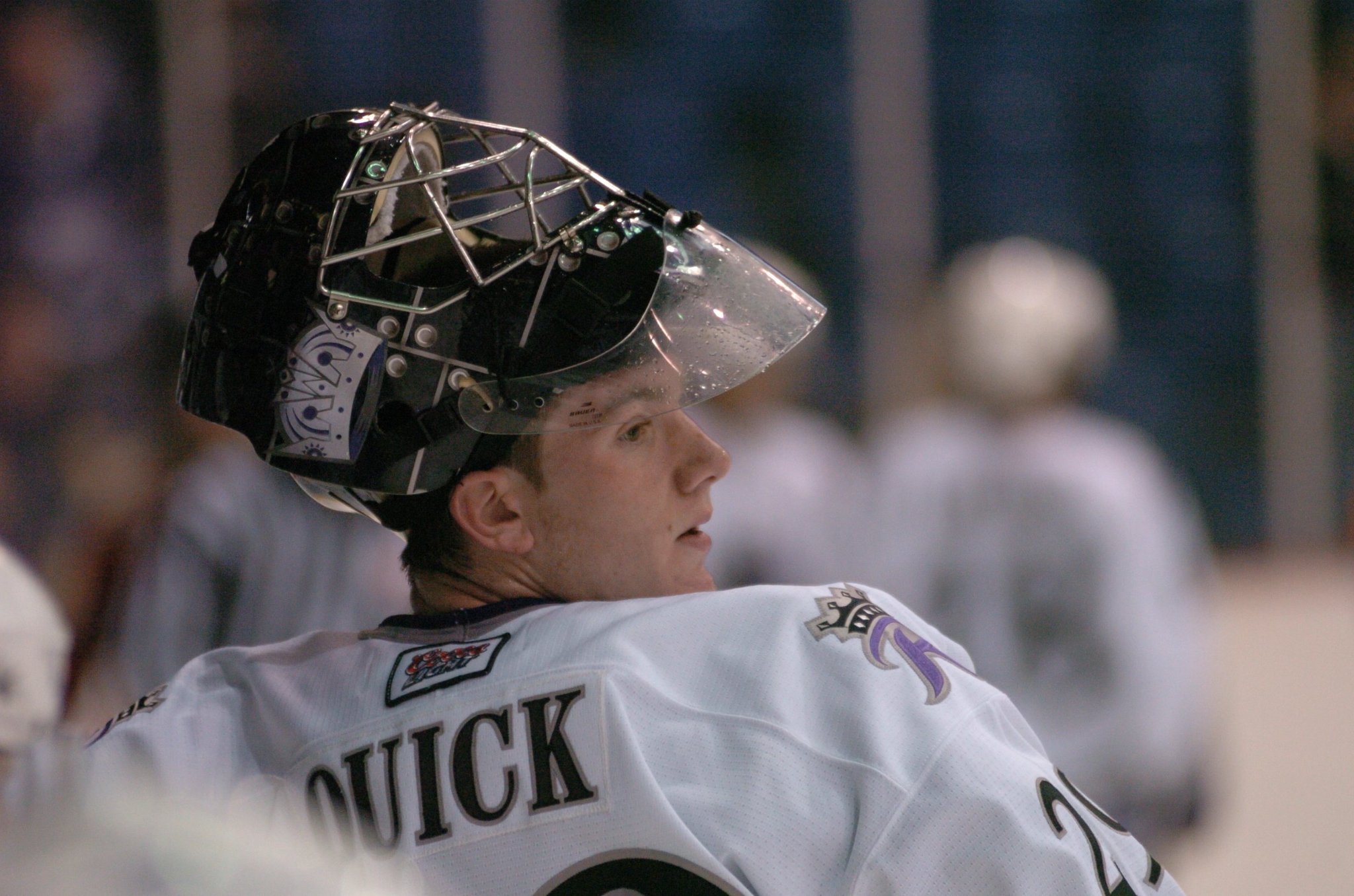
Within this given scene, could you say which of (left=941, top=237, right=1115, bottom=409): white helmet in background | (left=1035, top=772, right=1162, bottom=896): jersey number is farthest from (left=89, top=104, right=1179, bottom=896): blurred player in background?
(left=941, top=237, right=1115, bottom=409): white helmet in background

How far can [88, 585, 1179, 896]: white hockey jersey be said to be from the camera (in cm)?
139

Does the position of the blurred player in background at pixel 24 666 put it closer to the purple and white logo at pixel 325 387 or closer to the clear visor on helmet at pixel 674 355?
the purple and white logo at pixel 325 387

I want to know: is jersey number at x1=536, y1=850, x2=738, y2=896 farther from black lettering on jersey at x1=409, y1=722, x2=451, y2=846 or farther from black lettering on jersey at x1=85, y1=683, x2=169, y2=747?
black lettering on jersey at x1=85, y1=683, x2=169, y2=747

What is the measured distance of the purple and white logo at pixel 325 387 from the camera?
5.16 feet

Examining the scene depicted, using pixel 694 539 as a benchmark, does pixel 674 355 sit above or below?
above

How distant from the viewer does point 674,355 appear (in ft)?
5.25

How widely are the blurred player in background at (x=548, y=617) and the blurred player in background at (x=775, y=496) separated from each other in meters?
3.27

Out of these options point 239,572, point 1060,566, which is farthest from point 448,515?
point 1060,566

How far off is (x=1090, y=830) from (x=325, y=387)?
0.81 metres

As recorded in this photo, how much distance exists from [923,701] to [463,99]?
6.92 meters

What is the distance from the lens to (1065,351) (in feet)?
14.9

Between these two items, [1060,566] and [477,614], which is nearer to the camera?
[477,614]

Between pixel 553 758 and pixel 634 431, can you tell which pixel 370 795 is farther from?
pixel 634 431

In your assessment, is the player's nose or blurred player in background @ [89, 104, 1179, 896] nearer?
blurred player in background @ [89, 104, 1179, 896]
